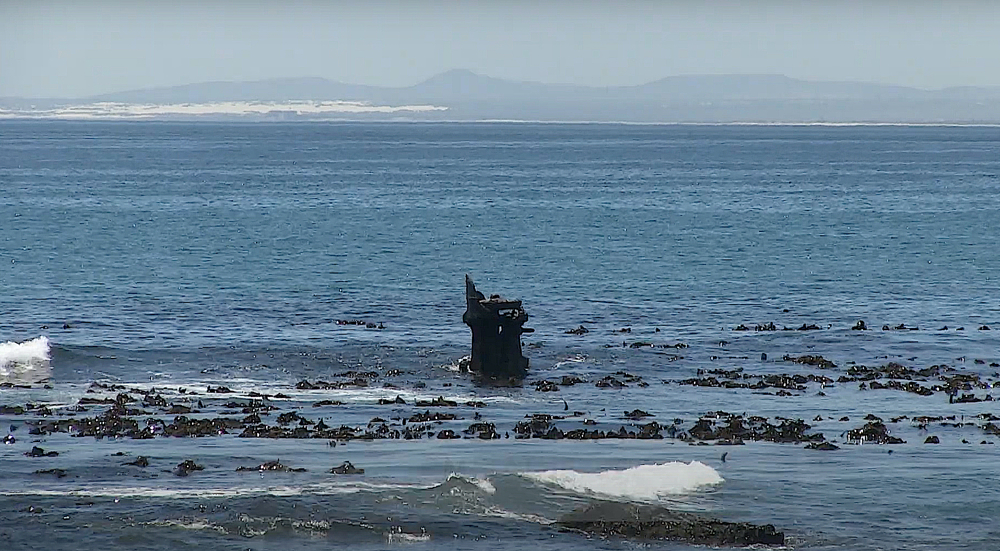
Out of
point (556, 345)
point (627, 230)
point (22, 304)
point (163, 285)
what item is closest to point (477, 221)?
point (627, 230)

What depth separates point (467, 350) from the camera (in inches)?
2064

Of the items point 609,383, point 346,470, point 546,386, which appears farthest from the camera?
point 609,383

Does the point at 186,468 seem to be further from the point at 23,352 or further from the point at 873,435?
the point at 23,352

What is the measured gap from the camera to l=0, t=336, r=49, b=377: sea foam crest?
157 feet

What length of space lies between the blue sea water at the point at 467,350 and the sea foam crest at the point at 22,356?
1.34 feet

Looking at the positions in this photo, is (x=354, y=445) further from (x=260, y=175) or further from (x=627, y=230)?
(x=260, y=175)

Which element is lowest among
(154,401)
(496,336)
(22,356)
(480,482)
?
(22,356)

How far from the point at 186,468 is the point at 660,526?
1134 centimetres

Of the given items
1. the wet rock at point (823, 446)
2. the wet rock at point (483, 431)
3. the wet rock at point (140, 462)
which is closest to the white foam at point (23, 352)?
the wet rock at point (140, 462)

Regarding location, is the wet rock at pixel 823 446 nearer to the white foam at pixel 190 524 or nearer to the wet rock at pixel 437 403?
the wet rock at pixel 437 403

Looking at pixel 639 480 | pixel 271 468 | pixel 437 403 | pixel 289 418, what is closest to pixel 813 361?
pixel 437 403

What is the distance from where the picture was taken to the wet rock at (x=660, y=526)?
28234 mm

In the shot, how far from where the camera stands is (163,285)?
72.9 m

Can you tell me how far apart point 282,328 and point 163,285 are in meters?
17.4
